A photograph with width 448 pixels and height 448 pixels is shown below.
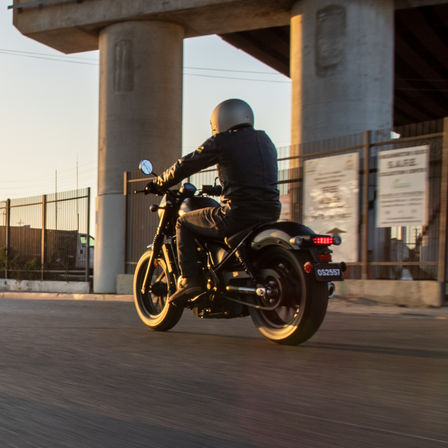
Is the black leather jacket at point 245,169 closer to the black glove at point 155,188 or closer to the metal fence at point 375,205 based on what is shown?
the black glove at point 155,188

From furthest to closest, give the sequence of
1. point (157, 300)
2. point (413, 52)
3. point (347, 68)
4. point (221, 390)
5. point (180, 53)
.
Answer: point (413, 52) < point (180, 53) < point (347, 68) < point (157, 300) < point (221, 390)

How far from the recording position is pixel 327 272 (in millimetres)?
4594

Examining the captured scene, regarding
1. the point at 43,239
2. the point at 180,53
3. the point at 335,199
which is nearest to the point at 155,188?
the point at 335,199

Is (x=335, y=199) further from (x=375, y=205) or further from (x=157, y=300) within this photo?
(x=157, y=300)

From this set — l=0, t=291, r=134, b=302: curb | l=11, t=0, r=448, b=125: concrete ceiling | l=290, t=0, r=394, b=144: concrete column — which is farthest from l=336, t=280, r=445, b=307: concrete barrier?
l=11, t=0, r=448, b=125: concrete ceiling

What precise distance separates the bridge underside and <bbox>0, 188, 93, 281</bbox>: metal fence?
795 centimetres

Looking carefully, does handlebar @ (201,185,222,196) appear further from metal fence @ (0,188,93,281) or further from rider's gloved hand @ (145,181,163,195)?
metal fence @ (0,188,93,281)

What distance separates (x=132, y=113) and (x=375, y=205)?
10.3 metres

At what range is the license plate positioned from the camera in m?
4.53

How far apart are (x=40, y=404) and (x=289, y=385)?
50.0 inches

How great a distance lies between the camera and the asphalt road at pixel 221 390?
2.54 metres

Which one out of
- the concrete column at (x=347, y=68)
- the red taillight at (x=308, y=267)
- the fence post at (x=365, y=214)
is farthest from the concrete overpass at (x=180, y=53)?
the red taillight at (x=308, y=267)

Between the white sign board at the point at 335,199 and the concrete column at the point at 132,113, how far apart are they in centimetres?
794

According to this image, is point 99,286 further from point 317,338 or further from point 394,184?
point 317,338
